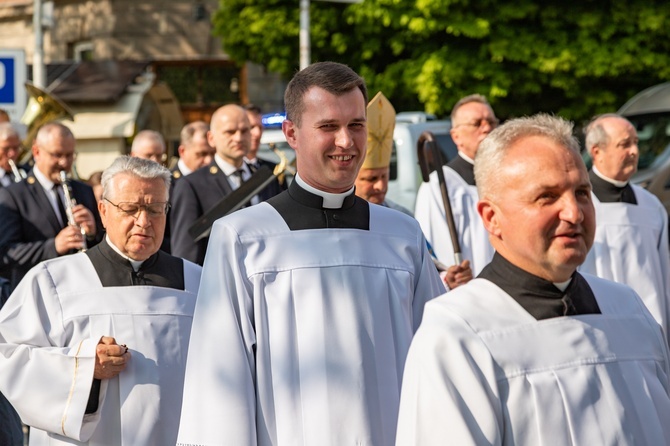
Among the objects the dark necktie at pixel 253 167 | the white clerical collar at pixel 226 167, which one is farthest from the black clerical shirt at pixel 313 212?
the dark necktie at pixel 253 167

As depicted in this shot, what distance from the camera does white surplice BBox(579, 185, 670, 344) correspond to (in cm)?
820

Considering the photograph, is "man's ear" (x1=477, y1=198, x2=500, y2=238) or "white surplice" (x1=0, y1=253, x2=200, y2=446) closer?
"man's ear" (x1=477, y1=198, x2=500, y2=238)

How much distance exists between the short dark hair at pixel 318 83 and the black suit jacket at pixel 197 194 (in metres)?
3.92

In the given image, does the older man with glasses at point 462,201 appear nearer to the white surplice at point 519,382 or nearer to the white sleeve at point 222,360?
the white sleeve at point 222,360

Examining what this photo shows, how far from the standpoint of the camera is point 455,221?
26.1 ft

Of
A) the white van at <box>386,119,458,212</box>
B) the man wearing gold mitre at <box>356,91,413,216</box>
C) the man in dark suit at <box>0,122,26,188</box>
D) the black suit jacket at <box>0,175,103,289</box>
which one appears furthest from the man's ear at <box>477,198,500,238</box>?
the white van at <box>386,119,458,212</box>

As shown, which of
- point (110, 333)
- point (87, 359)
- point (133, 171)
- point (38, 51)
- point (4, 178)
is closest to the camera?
point (87, 359)

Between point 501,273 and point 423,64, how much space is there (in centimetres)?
1787

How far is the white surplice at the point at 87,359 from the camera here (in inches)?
207

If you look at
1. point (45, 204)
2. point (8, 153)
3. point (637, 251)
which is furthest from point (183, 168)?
point (637, 251)

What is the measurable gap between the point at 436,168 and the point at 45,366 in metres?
2.94

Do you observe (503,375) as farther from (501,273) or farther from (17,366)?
(17,366)

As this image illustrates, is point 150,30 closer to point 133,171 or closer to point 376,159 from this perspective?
point 376,159

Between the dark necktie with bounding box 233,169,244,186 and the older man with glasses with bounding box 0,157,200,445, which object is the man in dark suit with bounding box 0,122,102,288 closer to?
the dark necktie with bounding box 233,169,244,186
